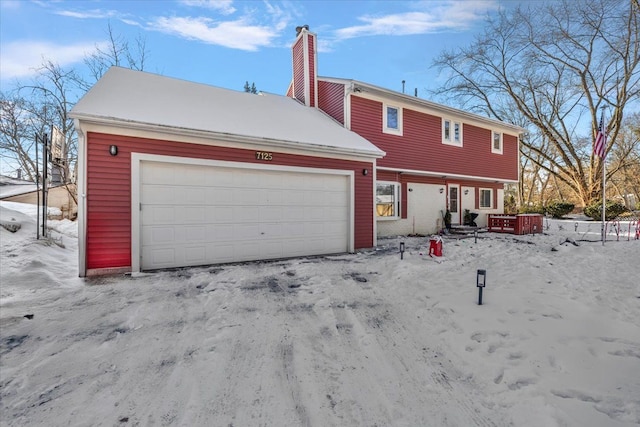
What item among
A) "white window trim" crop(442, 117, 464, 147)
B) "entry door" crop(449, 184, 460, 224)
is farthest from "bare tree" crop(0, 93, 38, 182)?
"entry door" crop(449, 184, 460, 224)

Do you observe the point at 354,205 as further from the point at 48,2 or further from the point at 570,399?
the point at 48,2

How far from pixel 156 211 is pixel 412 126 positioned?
9.84 m

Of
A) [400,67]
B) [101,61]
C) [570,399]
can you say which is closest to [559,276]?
[570,399]

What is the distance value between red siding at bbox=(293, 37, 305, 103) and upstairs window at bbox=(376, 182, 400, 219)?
500 cm

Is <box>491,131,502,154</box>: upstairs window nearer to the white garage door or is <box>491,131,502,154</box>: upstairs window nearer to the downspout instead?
the white garage door

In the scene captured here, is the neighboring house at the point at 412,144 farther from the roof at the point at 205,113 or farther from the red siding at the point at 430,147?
the roof at the point at 205,113

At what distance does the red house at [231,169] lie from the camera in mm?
5512

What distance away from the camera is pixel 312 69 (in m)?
Answer: 11.8

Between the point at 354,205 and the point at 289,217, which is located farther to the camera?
the point at 354,205

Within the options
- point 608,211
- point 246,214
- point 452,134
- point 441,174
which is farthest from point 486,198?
point 246,214

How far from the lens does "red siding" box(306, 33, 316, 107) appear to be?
11492 millimetres

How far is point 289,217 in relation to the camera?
7.34 meters

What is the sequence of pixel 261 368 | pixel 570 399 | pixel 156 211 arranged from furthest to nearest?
1. pixel 156 211
2. pixel 261 368
3. pixel 570 399

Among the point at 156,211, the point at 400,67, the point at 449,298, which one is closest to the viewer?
the point at 449,298
